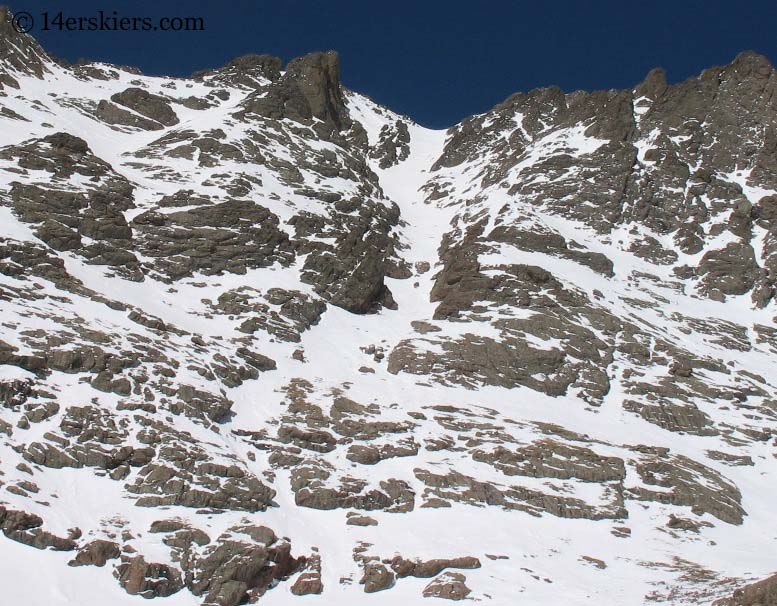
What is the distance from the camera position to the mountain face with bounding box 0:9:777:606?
92.1ft

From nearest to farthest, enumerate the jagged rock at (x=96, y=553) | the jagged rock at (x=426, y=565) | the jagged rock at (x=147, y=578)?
1. the jagged rock at (x=147, y=578)
2. the jagged rock at (x=96, y=553)
3. the jagged rock at (x=426, y=565)

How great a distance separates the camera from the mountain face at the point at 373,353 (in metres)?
28.1

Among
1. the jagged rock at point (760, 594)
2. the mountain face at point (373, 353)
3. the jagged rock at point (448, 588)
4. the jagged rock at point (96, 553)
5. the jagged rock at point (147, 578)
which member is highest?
the mountain face at point (373, 353)

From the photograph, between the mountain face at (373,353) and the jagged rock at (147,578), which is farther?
the mountain face at (373,353)

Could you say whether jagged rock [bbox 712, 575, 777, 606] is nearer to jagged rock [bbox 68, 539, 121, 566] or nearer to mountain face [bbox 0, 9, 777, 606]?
mountain face [bbox 0, 9, 777, 606]

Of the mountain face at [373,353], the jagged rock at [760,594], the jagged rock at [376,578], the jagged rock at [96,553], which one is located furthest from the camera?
the mountain face at [373,353]

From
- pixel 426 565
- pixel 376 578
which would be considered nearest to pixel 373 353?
pixel 426 565

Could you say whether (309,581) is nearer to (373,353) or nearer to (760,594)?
(760,594)

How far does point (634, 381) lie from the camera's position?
51.4m

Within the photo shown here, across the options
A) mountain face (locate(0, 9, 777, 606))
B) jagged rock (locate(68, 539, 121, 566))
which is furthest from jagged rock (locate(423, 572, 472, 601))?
jagged rock (locate(68, 539, 121, 566))

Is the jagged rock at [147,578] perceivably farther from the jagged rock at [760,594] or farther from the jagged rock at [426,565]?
the jagged rock at [760,594]

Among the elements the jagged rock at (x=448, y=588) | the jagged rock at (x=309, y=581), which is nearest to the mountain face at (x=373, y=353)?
the jagged rock at (x=309, y=581)

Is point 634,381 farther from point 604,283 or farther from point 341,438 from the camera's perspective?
point 341,438

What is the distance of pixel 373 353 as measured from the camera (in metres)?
51.7
